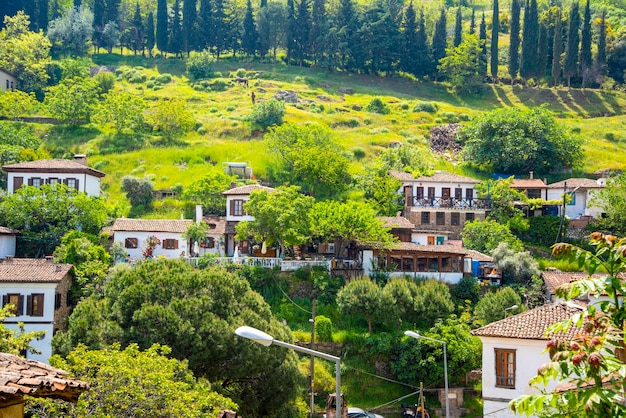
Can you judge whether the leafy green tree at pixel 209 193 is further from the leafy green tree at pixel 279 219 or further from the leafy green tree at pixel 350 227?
the leafy green tree at pixel 350 227

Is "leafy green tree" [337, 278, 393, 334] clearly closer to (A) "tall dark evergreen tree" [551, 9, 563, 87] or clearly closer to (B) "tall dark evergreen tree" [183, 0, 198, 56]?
(A) "tall dark evergreen tree" [551, 9, 563, 87]

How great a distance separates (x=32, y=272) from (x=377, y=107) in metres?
65.0

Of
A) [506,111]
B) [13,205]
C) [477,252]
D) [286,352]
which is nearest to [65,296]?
[13,205]

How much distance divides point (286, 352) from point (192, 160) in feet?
153

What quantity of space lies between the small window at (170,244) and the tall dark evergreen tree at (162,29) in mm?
79461

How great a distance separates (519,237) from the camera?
273 ft

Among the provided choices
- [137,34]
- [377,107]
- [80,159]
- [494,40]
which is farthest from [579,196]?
[137,34]

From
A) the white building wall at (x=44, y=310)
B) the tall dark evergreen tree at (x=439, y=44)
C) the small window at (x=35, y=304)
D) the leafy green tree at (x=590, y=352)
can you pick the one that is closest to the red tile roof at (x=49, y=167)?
the white building wall at (x=44, y=310)

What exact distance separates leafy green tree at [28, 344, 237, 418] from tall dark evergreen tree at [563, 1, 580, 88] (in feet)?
333

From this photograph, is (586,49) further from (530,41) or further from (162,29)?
(162,29)

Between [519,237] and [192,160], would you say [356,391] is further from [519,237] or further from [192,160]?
[192,160]

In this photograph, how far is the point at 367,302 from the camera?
6562cm

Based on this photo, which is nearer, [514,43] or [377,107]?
[377,107]

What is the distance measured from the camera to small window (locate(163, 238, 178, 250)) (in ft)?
248
